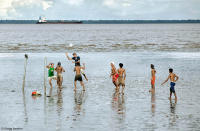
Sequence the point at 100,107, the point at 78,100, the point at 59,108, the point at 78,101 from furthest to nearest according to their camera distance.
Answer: the point at 78,100, the point at 78,101, the point at 100,107, the point at 59,108

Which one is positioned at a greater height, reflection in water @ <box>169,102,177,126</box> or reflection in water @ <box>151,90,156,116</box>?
reflection in water @ <box>151,90,156,116</box>

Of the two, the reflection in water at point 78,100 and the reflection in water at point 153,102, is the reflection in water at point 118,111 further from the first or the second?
the reflection in water at point 78,100

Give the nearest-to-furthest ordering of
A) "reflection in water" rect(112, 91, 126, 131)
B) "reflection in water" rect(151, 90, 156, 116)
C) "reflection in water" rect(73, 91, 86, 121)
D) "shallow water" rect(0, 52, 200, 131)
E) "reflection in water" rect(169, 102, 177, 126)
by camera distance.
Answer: "reflection in water" rect(112, 91, 126, 131) < "shallow water" rect(0, 52, 200, 131) < "reflection in water" rect(169, 102, 177, 126) < "reflection in water" rect(73, 91, 86, 121) < "reflection in water" rect(151, 90, 156, 116)

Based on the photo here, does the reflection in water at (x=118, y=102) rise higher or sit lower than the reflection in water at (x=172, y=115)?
higher

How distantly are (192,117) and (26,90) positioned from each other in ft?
A: 33.9

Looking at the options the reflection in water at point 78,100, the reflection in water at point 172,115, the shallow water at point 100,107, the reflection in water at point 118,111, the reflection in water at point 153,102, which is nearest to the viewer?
the reflection in water at point 118,111

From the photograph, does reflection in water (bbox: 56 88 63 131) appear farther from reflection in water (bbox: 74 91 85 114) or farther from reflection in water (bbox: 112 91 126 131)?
reflection in water (bbox: 112 91 126 131)

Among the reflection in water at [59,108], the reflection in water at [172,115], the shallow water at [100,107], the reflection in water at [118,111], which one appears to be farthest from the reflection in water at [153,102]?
the reflection in water at [59,108]

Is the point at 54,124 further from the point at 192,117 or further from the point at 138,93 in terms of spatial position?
the point at 138,93

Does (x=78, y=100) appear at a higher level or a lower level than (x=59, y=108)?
higher

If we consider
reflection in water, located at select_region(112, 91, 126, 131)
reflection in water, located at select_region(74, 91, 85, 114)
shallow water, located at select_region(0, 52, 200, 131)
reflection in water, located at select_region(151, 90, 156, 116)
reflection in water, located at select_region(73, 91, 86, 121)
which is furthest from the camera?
reflection in water, located at select_region(74, 91, 85, 114)

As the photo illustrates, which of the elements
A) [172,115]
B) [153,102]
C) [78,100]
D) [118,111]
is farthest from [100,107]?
[172,115]

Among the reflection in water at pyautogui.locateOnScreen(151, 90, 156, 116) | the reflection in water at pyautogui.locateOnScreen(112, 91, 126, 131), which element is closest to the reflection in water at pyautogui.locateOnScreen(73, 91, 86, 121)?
the reflection in water at pyautogui.locateOnScreen(112, 91, 126, 131)

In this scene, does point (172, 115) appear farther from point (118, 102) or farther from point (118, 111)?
point (118, 102)
